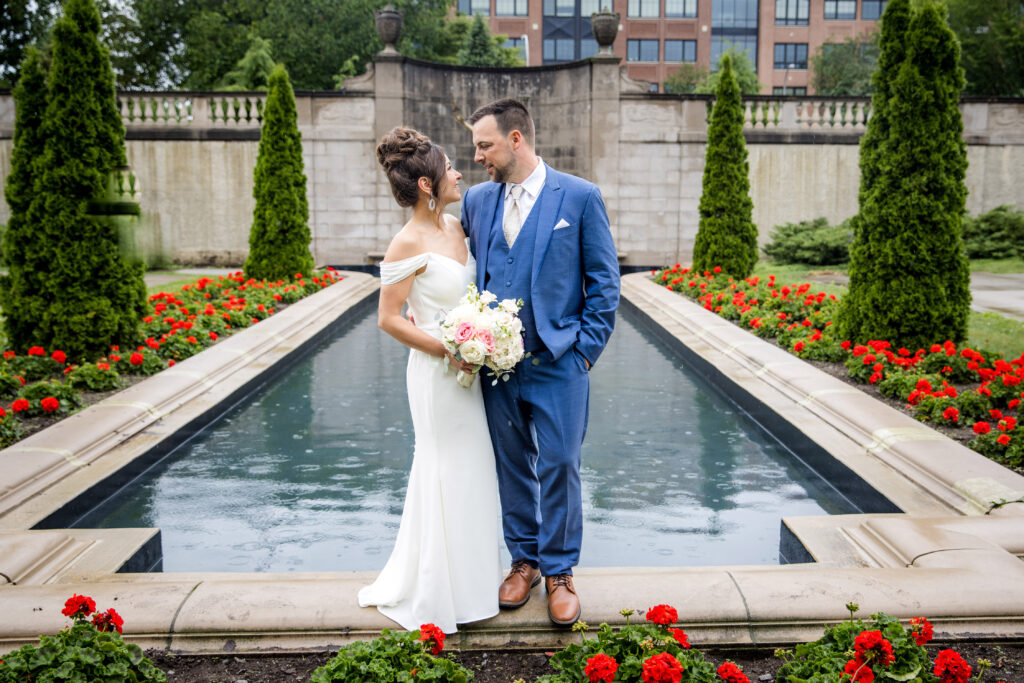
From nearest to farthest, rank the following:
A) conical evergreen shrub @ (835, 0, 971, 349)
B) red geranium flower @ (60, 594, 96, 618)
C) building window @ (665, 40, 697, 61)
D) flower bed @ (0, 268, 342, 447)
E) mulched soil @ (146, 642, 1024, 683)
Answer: red geranium flower @ (60, 594, 96, 618)
mulched soil @ (146, 642, 1024, 683)
flower bed @ (0, 268, 342, 447)
conical evergreen shrub @ (835, 0, 971, 349)
building window @ (665, 40, 697, 61)

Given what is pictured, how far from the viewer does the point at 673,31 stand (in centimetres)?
5312

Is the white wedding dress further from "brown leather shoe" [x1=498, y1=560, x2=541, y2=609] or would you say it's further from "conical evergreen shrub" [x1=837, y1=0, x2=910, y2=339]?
"conical evergreen shrub" [x1=837, y1=0, x2=910, y2=339]

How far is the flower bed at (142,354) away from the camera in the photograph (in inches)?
246

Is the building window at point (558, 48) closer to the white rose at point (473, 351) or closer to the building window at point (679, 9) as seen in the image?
the building window at point (679, 9)

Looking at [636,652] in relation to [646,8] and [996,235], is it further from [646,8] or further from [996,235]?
[646,8]

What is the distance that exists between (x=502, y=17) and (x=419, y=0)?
2321cm

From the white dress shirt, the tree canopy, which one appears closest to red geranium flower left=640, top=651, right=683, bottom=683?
the white dress shirt

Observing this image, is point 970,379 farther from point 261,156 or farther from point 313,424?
point 261,156

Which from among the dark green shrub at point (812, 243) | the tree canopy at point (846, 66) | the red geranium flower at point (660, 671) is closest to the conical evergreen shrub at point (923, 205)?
the red geranium flower at point (660, 671)

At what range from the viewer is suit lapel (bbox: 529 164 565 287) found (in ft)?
10.5

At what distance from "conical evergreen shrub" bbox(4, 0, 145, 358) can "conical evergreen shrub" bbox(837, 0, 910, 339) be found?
722 cm

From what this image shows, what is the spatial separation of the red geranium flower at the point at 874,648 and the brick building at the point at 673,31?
5258 centimetres

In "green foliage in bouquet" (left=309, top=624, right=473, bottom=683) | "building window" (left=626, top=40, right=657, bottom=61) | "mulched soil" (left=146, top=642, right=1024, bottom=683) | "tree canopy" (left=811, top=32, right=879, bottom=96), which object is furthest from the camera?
"building window" (left=626, top=40, right=657, bottom=61)

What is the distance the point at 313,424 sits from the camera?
22.8 feet
